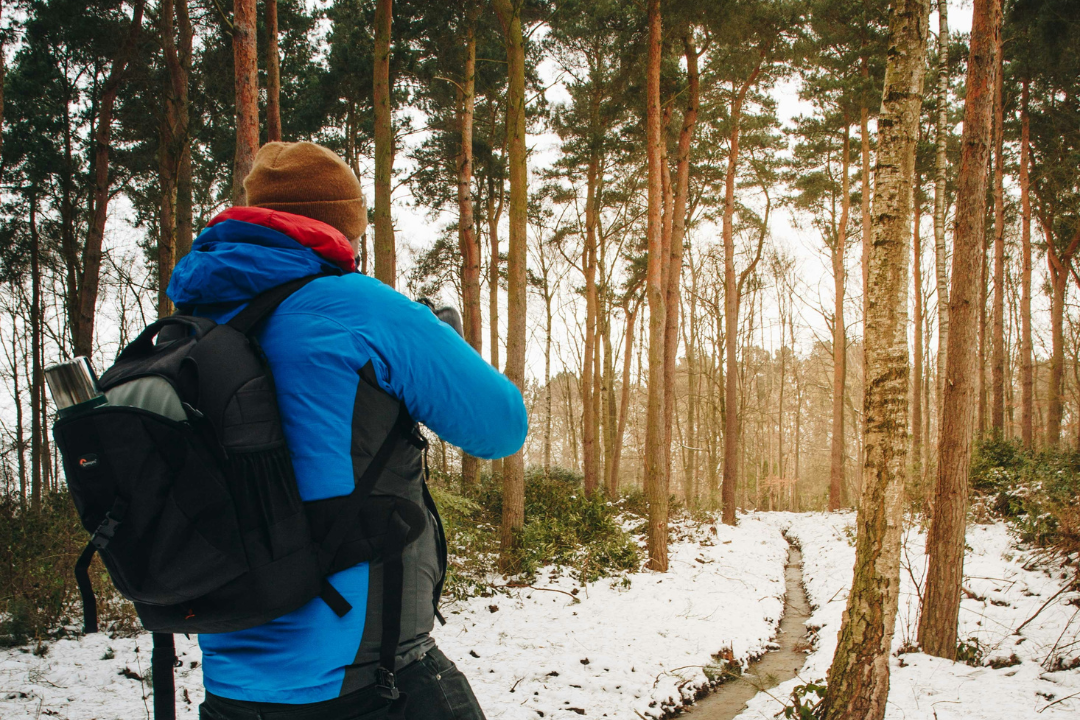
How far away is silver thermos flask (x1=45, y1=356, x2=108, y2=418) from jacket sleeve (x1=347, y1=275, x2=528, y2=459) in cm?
50

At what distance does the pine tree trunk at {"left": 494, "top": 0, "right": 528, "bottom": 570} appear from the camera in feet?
26.3

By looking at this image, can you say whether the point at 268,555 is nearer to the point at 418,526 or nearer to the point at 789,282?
the point at 418,526

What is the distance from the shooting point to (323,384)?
1186 mm

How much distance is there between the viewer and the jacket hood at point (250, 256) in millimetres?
1233

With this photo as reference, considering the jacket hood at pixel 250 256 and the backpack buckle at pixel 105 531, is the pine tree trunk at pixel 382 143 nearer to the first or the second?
the jacket hood at pixel 250 256

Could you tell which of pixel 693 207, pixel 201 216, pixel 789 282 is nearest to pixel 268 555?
pixel 201 216

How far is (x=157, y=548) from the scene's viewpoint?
101 cm

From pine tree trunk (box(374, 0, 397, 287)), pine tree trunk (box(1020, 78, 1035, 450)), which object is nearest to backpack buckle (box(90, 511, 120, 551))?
pine tree trunk (box(374, 0, 397, 287))

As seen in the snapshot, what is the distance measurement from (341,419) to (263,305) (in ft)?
0.95

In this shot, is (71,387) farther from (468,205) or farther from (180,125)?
(468,205)

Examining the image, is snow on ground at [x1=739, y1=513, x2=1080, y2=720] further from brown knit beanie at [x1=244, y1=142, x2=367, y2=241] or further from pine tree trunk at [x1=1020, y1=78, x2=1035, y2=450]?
pine tree trunk at [x1=1020, y1=78, x2=1035, y2=450]

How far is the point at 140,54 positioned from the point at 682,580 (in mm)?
13635

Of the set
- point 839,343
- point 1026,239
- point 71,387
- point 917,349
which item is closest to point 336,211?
point 71,387

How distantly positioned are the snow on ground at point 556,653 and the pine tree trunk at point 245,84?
436cm
